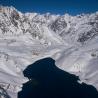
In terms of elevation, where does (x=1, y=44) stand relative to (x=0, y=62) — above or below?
above

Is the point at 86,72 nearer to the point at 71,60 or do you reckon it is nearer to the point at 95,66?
the point at 95,66

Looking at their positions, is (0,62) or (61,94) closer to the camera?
(61,94)

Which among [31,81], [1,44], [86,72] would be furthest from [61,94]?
[1,44]

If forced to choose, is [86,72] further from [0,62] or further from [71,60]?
[0,62]

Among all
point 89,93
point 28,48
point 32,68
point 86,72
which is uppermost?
point 28,48

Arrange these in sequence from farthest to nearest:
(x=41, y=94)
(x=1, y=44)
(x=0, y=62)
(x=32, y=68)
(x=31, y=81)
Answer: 1. (x=1, y=44)
2. (x=32, y=68)
3. (x=0, y=62)
4. (x=31, y=81)
5. (x=41, y=94)

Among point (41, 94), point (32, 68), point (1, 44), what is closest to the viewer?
point (41, 94)
